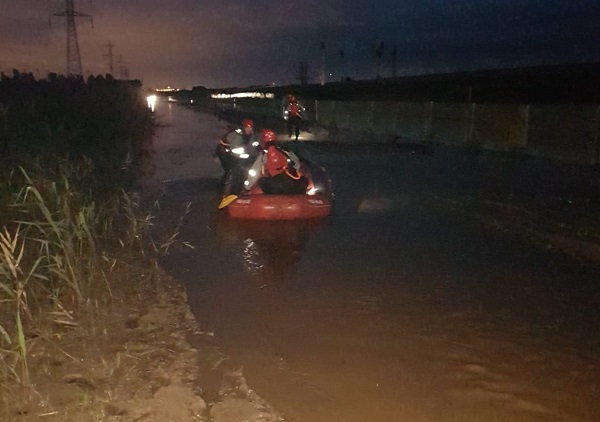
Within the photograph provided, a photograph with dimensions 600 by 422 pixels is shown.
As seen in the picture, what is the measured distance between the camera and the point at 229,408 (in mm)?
5238

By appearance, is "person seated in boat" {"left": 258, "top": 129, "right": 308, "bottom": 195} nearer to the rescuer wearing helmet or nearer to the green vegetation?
the green vegetation

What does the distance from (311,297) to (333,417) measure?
9.92 ft

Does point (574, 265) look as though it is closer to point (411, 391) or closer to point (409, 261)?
point (409, 261)

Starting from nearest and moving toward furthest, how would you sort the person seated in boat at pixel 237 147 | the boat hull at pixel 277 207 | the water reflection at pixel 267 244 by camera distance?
1. the water reflection at pixel 267 244
2. the boat hull at pixel 277 207
3. the person seated in boat at pixel 237 147

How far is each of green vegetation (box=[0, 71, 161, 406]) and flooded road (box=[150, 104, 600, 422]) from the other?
1.09 m

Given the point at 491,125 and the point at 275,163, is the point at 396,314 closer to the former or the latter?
the point at 275,163

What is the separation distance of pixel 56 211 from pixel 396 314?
4408 mm

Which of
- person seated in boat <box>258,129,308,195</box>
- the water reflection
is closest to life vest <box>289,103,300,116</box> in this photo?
person seated in boat <box>258,129,308,195</box>

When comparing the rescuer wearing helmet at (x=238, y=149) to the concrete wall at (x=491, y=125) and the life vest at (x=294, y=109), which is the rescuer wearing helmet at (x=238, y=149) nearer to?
the concrete wall at (x=491, y=125)

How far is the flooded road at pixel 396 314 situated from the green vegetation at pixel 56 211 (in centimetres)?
109

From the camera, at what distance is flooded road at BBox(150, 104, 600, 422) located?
5539 millimetres

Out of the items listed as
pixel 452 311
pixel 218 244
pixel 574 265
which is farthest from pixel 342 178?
pixel 452 311

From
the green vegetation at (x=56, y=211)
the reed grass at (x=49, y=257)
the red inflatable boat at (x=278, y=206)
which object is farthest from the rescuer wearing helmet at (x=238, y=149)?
the reed grass at (x=49, y=257)

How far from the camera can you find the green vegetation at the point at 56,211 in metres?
6.44
